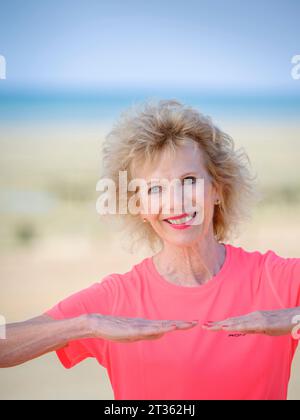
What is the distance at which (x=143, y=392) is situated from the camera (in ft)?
5.20

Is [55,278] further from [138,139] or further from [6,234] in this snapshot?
[138,139]

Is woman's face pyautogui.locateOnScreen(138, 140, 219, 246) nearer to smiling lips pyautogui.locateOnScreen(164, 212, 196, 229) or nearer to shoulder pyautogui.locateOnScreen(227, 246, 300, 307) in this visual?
smiling lips pyautogui.locateOnScreen(164, 212, 196, 229)

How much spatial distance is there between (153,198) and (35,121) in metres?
1.80

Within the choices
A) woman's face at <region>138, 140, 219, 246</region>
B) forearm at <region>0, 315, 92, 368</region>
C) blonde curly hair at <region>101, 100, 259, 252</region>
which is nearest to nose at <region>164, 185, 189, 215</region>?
woman's face at <region>138, 140, 219, 246</region>

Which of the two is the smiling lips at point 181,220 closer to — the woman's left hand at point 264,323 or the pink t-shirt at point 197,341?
the pink t-shirt at point 197,341

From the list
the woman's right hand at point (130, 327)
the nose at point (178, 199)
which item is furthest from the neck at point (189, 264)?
the woman's right hand at point (130, 327)

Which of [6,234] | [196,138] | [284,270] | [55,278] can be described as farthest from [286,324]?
[6,234]

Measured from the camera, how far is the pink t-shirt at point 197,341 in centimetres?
155

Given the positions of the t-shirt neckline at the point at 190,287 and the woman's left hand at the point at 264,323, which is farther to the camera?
the t-shirt neckline at the point at 190,287

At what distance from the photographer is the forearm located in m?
1.54
